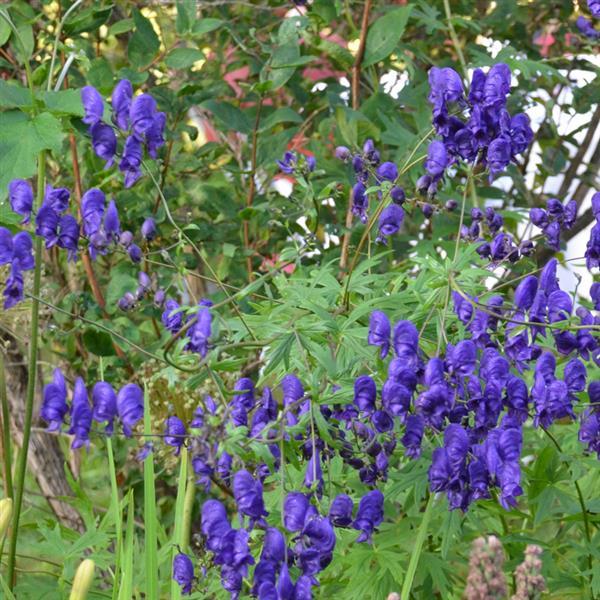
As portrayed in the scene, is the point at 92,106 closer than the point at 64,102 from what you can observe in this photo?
Yes

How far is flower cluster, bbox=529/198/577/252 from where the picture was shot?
2152 millimetres

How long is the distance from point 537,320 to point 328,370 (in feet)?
1.21

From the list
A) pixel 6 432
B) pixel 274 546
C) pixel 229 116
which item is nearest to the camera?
pixel 274 546

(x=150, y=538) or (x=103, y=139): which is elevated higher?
(x=103, y=139)

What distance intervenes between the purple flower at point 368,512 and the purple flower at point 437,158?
586 mm

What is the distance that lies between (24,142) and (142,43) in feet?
3.06

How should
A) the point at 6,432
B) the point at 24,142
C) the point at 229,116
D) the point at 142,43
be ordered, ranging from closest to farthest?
the point at 24,142 → the point at 6,432 → the point at 142,43 → the point at 229,116

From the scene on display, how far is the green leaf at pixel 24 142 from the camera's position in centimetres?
215

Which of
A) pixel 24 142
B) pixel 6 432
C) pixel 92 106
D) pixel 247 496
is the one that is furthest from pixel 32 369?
pixel 247 496

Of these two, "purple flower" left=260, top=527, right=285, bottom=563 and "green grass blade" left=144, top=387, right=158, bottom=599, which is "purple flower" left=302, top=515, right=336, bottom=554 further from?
"green grass blade" left=144, top=387, right=158, bottom=599

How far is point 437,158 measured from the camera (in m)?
2.01

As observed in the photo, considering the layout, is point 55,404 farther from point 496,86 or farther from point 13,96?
point 496,86

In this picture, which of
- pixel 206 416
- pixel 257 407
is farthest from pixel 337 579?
pixel 206 416

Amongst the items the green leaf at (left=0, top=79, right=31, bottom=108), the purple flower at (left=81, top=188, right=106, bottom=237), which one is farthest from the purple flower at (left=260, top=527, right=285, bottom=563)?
the green leaf at (left=0, top=79, right=31, bottom=108)
